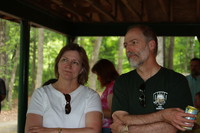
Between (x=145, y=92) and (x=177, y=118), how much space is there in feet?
1.19

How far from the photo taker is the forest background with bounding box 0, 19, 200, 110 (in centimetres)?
603

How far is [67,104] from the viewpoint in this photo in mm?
2684

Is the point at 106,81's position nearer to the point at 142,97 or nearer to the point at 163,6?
the point at 142,97

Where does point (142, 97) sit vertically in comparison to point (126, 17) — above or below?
below

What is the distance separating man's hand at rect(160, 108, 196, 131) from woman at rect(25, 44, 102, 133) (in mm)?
607

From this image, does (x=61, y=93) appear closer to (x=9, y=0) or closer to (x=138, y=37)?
(x=138, y=37)

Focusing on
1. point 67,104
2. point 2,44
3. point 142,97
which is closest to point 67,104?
point 67,104

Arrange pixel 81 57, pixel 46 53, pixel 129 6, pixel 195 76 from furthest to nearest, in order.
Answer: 1. pixel 46 53
2. pixel 129 6
3. pixel 195 76
4. pixel 81 57

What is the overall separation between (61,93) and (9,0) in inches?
101

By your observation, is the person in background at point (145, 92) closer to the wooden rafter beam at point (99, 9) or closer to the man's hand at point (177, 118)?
the man's hand at point (177, 118)

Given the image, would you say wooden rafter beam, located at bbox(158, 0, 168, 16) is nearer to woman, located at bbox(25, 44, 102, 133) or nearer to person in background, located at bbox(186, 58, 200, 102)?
person in background, located at bbox(186, 58, 200, 102)

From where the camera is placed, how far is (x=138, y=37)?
2600mm

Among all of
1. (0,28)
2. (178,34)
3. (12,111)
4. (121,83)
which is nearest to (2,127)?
(12,111)

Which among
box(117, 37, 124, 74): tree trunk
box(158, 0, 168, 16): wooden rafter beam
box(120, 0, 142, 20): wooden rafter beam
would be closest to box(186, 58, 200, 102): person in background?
box(158, 0, 168, 16): wooden rafter beam
